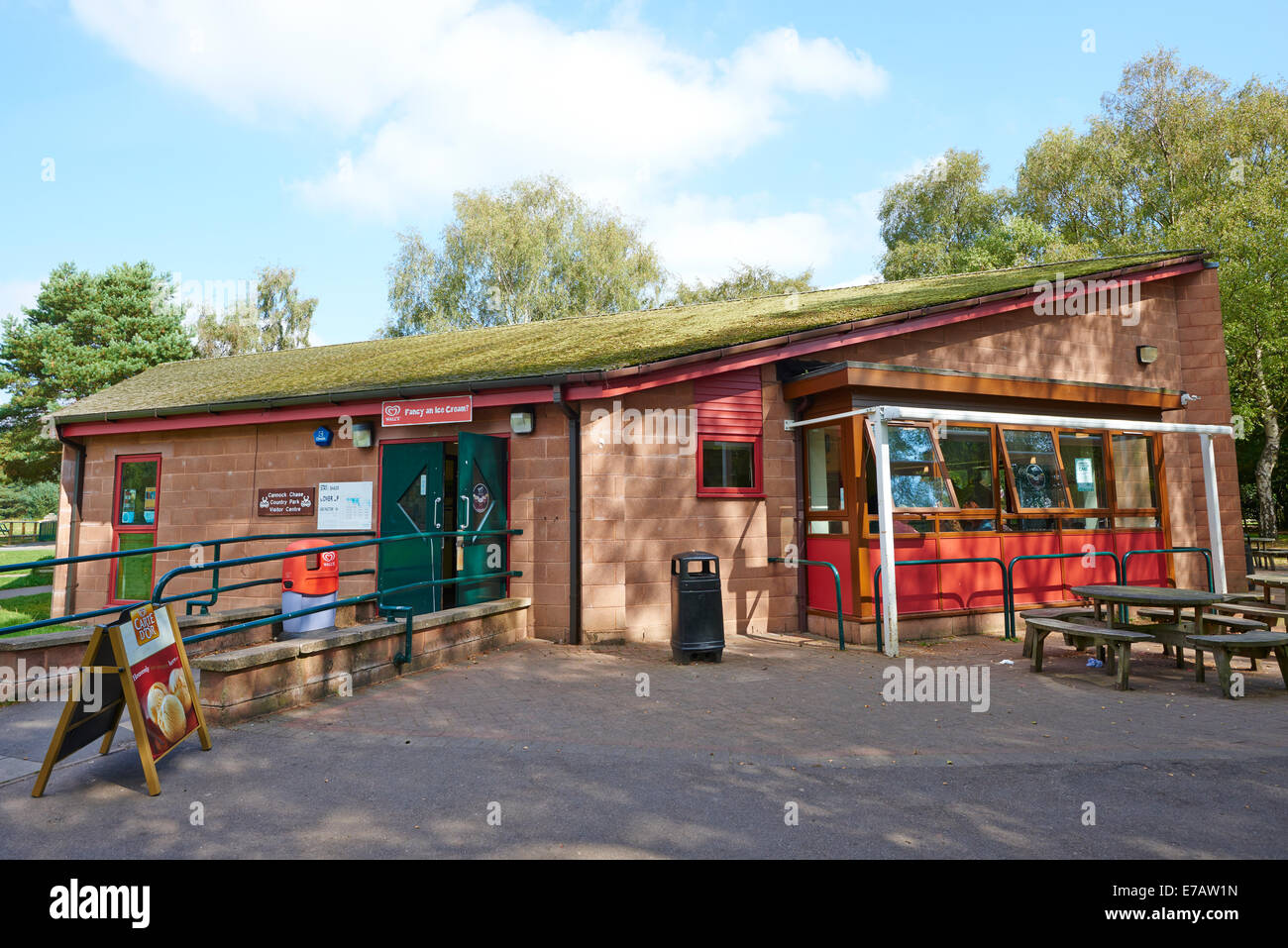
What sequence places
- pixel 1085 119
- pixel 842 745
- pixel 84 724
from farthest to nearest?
1. pixel 1085 119
2. pixel 842 745
3. pixel 84 724

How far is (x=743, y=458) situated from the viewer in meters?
9.91

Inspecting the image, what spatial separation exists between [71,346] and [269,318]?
873 cm

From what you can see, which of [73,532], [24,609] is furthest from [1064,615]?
[24,609]

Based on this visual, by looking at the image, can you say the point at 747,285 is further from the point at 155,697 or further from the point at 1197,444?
the point at 155,697

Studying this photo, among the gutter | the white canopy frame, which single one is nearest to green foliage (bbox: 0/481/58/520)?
the gutter

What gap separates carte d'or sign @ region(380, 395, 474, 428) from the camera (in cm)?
937

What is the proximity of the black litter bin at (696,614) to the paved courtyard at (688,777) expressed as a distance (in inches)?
39.1

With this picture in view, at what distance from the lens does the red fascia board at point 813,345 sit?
8.82 metres

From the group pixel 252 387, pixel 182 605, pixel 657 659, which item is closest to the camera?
pixel 657 659

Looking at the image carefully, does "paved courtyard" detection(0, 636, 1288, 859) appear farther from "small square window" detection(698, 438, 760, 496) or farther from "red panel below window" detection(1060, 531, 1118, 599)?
"red panel below window" detection(1060, 531, 1118, 599)

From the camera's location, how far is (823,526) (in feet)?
32.5

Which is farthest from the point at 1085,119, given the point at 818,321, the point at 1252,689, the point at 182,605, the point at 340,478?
the point at 182,605
